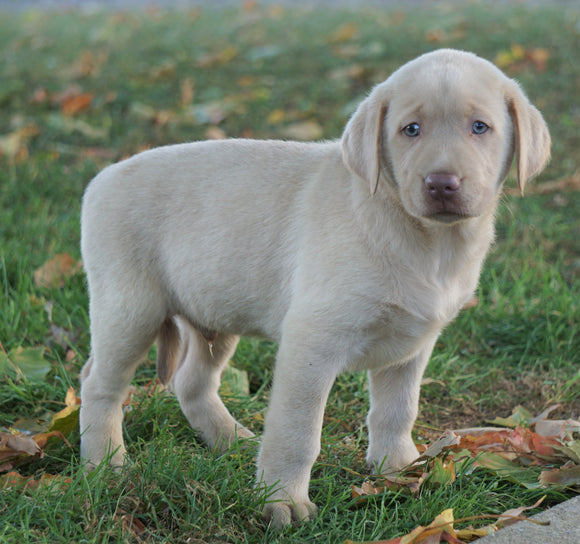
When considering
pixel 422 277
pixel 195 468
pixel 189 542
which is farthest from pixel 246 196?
pixel 189 542

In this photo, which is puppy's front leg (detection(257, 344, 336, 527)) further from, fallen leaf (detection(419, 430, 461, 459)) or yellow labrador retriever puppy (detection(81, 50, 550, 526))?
fallen leaf (detection(419, 430, 461, 459))

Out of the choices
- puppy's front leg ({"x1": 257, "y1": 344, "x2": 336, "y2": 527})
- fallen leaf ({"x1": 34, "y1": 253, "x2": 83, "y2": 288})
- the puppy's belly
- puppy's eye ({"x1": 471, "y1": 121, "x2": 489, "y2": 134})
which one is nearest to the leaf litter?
puppy's front leg ({"x1": 257, "y1": 344, "x2": 336, "y2": 527})

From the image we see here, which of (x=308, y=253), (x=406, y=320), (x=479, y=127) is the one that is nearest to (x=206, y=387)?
(x=308, y=253)

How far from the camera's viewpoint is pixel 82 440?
3336mm

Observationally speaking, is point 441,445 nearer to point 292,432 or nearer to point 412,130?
point 292,432

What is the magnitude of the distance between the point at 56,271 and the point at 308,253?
221cm

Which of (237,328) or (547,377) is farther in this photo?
(547,377)

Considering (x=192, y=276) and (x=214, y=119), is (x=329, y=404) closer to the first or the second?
(x=192, y=276)

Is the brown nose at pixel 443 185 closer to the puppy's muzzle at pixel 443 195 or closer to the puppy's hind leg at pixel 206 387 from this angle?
the puppy's muzzle at pixel 443 195

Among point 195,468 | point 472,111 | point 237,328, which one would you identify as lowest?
point 195,468

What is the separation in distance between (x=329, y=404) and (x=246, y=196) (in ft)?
3.75

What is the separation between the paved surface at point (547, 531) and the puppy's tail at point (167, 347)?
1.52 m

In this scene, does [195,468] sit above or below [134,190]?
below

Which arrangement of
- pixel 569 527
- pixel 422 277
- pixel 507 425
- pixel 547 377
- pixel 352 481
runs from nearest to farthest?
pixel 569 527 → pixel 422 277 → pixel 352 481 → pixel 507 425 → pixel 547 377
